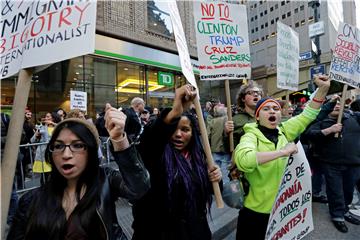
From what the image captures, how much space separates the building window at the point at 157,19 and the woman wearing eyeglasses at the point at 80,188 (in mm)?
14518

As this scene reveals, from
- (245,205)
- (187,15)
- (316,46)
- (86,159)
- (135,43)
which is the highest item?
(187,15)

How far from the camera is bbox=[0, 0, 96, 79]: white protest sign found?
4.78ft

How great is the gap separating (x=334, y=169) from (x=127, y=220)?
3187 mm

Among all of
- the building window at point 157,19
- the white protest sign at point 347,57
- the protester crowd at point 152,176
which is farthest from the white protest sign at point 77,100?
the building window at point 157,19

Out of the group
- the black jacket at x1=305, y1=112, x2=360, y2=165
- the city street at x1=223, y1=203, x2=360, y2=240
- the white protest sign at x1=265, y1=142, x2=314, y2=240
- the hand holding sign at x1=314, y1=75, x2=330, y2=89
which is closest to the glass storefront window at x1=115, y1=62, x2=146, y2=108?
the black jacket at x1=305, y1=112, x2=360, y2=165

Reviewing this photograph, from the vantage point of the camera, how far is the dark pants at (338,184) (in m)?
4.03

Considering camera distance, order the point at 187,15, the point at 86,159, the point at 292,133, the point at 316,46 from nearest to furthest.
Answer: the point at 86,159 → the point at 292,133 → the point at 316,46 → the point at 187,15

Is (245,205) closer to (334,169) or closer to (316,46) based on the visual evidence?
(334,169)

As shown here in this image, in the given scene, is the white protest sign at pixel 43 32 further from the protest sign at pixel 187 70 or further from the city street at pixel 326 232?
the city street at pixel 326 232

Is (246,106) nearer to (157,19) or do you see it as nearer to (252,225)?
(252,225)

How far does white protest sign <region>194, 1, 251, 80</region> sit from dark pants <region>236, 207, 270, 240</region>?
1.43 m

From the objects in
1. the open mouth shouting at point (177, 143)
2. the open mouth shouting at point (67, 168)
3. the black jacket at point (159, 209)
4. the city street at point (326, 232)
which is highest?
the open mouth shouting at point (177, 143)

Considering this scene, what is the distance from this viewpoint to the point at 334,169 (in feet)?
13.4

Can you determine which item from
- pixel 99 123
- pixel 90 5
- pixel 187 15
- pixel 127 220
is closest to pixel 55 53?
pixel 90 5
